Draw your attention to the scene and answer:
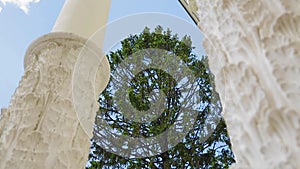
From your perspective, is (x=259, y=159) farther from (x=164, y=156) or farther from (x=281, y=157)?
(x=164, y=156)

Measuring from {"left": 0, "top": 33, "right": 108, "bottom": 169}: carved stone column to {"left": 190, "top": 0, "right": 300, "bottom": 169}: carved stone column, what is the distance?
2.07 feet

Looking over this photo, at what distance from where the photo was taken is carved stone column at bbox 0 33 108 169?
0.83m

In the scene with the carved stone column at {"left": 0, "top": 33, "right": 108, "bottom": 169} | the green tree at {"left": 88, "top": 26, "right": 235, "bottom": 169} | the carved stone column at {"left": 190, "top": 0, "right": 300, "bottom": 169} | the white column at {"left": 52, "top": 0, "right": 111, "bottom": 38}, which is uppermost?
the white column at {"left": 52, "top": 0, "right": 111, "bottom": 38}

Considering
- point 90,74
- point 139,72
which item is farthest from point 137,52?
point 90,74

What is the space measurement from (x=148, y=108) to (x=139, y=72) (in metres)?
0.16

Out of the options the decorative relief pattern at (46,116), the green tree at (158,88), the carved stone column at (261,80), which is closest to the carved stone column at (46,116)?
the decorative relief pattern at (46,116)

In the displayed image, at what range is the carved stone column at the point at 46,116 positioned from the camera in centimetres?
83

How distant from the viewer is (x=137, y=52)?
1.22m

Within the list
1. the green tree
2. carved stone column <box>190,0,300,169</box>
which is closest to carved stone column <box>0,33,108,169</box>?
the green tree

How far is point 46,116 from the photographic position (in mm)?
904

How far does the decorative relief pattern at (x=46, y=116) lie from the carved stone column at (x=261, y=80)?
0.63 meters

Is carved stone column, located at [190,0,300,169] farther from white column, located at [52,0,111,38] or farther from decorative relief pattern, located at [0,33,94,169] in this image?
white column, located at [52,0,111,38]

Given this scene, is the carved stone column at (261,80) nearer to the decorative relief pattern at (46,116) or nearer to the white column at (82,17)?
the decorative relief pattern at (46,116)

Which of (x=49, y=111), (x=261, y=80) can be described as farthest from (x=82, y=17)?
(x=261, y=80)
